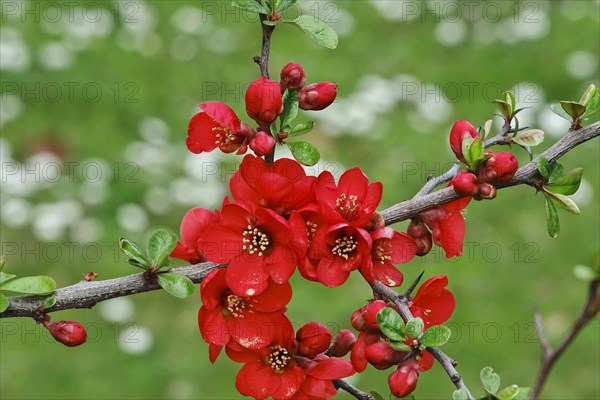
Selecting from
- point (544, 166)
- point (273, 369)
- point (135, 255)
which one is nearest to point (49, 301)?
point (135, 255)

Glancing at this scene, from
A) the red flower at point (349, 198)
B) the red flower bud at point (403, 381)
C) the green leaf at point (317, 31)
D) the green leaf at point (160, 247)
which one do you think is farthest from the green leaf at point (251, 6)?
the red flower bud at point (403, 381)

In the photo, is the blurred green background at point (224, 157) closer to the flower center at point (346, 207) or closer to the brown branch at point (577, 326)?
the flower center at point (346, 207)

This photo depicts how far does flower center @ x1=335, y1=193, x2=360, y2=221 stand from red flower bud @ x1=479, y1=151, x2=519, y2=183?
0.68 feet

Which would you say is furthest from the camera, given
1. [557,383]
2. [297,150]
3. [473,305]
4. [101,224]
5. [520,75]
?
[520,75]

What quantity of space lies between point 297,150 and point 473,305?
3.12 metres

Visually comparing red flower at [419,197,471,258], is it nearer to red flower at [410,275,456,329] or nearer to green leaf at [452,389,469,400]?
red flower at [410,275,456,329]

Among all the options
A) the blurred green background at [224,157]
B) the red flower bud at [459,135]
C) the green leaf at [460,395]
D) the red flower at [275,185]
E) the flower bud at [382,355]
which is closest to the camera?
the green leaf at [460,395]

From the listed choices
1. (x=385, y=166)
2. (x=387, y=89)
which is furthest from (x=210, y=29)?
(x=385, y=166)

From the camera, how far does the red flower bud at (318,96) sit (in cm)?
134

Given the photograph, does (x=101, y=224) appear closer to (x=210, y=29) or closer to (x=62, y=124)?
(x=62, y=124)

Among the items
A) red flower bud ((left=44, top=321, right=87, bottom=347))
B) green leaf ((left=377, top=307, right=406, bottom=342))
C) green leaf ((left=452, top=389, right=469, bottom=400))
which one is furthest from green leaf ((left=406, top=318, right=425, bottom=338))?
red flower bud ((left=44, top=321, right=87, bottom=347))

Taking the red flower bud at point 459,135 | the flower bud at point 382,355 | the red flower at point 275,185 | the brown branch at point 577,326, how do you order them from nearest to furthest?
the brown branch at point 577,326
the flower bud at point 382,355
the red flower at point 275,185
the red flower bud at point 459,135

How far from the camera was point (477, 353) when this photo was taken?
160 inches

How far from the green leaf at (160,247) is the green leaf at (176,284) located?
26 millimetres
